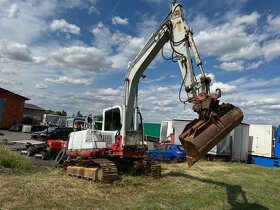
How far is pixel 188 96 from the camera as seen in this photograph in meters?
6.34

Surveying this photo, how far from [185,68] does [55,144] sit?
1029 cm

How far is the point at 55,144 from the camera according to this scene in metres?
14.4

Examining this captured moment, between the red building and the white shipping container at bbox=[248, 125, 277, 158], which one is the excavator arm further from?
the red building

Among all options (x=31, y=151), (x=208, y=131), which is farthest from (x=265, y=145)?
(x=31, y=151)

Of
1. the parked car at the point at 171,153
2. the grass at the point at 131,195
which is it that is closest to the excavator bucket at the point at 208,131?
the grass at the point at 131,195

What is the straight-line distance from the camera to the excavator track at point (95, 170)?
7.66 metres

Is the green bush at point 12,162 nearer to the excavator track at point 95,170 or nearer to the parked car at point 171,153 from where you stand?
the excavator track at point 95,170

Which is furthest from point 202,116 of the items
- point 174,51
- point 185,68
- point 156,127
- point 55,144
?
point 156,127

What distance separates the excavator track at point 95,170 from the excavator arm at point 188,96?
1117mm

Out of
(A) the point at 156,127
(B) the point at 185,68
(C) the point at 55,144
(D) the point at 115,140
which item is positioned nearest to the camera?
(B) the point at 185,68

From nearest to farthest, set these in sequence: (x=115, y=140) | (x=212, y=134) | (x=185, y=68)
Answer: (x=212, y=134) → (x=185, y=68) → (x=115, y=140)

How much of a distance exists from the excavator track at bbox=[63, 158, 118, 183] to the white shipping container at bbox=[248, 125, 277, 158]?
46.3ft

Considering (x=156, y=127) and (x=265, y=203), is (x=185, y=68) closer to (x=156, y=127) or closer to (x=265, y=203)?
(x=265, y=203)

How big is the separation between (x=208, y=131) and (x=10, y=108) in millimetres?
37254
